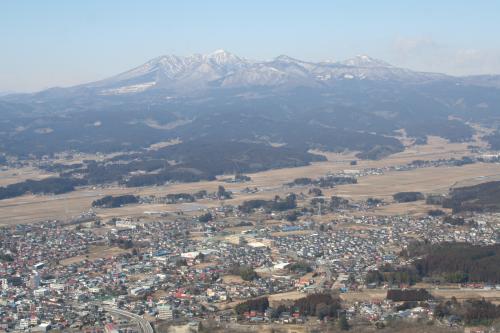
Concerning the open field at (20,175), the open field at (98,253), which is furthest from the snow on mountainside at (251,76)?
the open field at (98,253)

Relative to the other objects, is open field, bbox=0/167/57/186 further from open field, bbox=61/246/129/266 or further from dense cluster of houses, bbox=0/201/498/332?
open field, bbox=61/246/129/266

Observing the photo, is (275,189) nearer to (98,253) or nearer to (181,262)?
(98,253)

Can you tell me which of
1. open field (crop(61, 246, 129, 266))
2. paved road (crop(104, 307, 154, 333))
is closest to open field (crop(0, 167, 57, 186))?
open field (crop(61, 246, 129, 266))

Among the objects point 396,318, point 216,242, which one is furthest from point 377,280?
point 216,242

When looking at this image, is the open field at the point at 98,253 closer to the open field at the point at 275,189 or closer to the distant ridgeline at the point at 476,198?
the open field at the point at 275,189

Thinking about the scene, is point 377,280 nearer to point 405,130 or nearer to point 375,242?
point 375,242
